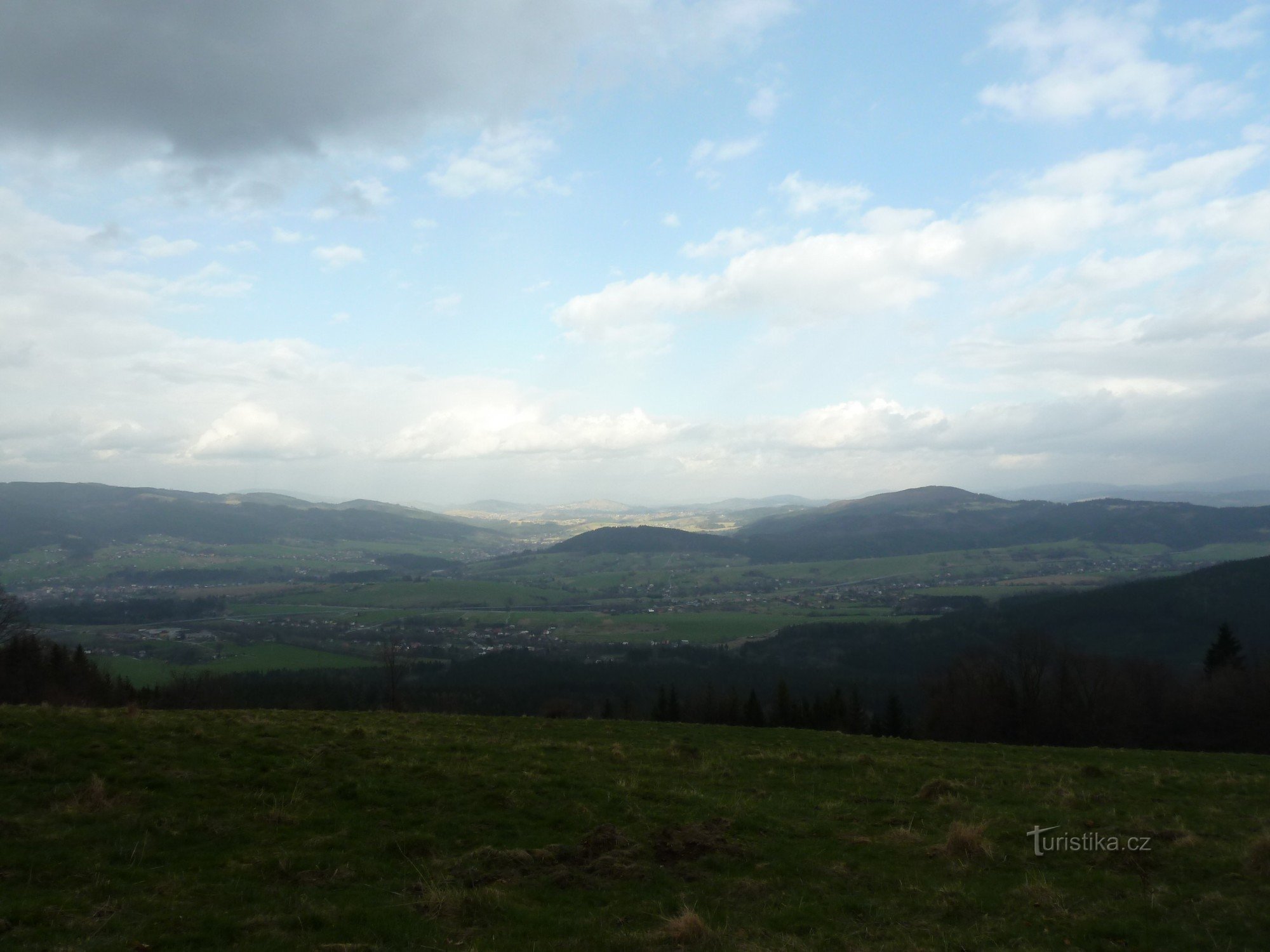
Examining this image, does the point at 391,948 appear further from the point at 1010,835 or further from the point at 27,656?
the point at 27,656

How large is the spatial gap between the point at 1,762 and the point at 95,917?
773 cm

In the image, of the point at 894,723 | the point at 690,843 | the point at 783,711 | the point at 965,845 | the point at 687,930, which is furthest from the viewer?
the point at 894,723

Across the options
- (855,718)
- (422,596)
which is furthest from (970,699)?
(422,596)

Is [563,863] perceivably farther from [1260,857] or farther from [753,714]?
[753,714]

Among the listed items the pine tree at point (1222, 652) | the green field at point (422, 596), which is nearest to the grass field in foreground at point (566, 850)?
the pine tree at point (1222, 652)

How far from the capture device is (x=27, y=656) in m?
44.3

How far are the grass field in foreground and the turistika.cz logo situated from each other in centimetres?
25

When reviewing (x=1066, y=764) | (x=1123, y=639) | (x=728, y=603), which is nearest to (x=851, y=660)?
(x=1123, y=639)

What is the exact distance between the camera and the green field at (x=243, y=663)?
270ft

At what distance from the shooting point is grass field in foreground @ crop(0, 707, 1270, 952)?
8008mm

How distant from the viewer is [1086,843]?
11.8 metres

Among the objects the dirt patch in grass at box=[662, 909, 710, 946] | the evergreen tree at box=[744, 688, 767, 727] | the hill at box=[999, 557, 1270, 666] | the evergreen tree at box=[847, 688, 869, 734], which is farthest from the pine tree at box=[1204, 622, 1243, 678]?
the dirt patch in grass at box=[662, 909, 710, 946]

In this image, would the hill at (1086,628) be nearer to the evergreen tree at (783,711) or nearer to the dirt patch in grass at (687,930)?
the evergreen tree at (783,711)

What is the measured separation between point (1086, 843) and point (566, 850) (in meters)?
Result: 9.17
